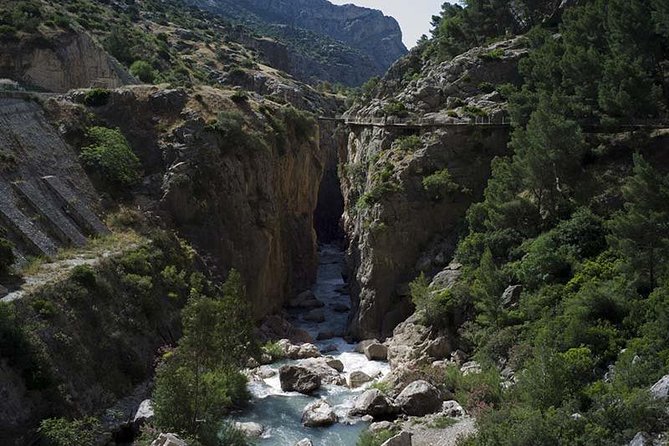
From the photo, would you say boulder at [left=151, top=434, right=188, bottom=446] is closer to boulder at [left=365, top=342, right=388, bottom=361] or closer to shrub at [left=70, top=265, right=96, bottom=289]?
shrub at [left=70, top=265, right=96, bottom=289]

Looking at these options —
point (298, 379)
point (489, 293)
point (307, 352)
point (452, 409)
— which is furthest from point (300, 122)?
point (452, 409)

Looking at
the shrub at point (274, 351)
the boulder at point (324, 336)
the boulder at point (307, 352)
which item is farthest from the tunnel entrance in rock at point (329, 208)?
the shrub at point (274, 351)

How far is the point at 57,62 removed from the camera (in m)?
69.1

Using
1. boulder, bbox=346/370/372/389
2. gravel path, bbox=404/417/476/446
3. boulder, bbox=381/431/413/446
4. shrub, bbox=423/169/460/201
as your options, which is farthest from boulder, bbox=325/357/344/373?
boulder, bbox=381/431/413/446

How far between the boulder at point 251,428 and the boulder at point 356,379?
9645 mm

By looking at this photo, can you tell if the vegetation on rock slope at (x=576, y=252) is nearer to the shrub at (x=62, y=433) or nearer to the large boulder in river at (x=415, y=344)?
the large boulder in river at (x=415, y=344)

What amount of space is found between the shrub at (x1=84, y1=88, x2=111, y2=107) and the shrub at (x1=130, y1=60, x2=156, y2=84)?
78.7 feet

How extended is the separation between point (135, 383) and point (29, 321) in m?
8.38

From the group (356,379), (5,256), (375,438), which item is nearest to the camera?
(375,438)

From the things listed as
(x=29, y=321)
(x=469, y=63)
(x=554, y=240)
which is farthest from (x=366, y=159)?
(x=29, y=321)

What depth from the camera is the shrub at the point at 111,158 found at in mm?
54031

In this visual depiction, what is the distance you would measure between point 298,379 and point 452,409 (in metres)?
11.5

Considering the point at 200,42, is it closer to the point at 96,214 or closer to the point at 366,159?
the point at 366,159

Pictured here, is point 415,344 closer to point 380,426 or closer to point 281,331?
point 380,426
